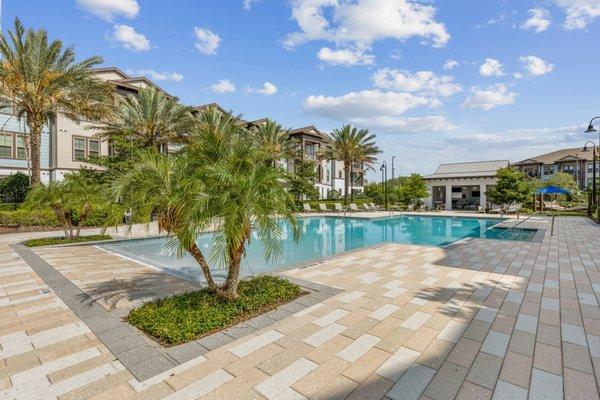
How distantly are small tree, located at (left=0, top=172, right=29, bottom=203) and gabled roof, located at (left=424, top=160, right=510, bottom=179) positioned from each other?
38730 mm

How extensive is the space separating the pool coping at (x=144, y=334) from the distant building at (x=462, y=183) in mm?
34844

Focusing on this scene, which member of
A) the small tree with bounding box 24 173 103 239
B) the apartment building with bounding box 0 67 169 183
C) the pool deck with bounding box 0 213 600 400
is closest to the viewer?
the pool deck with bounding box 0 213 600 400

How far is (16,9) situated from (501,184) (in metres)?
35.2

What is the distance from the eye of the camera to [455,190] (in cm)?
4088

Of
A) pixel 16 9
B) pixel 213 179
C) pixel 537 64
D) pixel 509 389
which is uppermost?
pixel 16 9

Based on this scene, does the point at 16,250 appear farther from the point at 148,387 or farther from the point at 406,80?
→ the point at 406,80

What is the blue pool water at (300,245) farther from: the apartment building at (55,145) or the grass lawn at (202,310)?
the apartment building at (55,145)

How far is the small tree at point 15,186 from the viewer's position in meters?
21.1

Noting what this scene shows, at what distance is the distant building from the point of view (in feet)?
113

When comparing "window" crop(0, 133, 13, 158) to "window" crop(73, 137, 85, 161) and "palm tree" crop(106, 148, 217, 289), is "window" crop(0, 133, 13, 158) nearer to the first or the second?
"window" crop(73, 137, 85, 161)

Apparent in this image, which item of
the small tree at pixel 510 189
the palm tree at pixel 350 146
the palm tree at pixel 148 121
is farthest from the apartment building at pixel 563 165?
the palm tree at pixel 148 121

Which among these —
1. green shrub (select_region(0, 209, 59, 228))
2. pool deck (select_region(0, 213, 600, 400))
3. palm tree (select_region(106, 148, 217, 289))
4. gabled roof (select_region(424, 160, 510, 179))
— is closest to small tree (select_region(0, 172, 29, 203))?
green shrub (select_region(0, 209, 59, 228))

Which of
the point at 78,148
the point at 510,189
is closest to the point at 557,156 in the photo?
the point at 510,189

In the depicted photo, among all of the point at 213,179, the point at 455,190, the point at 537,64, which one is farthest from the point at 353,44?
the point at 455,190
